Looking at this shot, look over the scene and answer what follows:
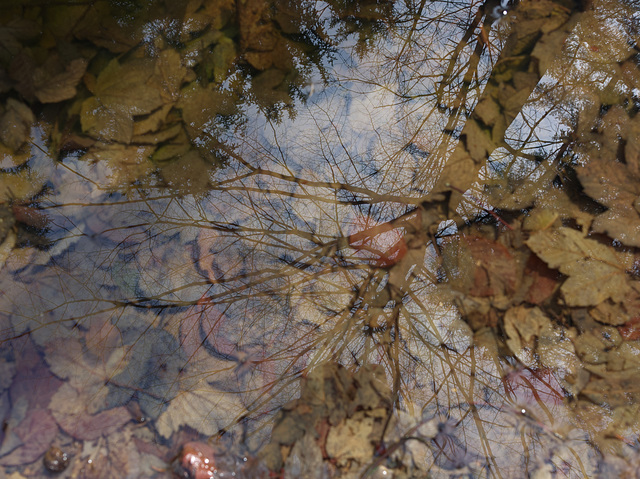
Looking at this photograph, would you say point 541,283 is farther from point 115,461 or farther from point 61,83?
point 61,83

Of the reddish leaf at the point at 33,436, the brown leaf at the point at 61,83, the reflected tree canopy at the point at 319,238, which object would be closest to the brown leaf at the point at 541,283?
the reflected tree canopy at the point at 319,238

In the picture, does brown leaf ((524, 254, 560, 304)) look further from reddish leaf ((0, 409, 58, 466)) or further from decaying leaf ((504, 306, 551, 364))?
reddish leaf ((0, 409, 58, 466))

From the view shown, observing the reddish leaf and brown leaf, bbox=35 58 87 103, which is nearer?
the reddish leaf

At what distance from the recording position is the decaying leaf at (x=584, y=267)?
127cm

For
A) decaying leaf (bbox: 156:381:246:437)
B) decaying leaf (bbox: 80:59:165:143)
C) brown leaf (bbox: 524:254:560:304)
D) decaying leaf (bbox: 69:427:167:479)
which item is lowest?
decaying leaf (bbox: 69:427:167:479)

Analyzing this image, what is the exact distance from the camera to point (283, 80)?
1.40 m

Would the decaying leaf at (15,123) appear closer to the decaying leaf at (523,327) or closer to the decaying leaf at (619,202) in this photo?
the decaying leaf at (523,327)

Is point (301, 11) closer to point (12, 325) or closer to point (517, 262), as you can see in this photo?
point (517, 262)

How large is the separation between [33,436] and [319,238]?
3.56 feet

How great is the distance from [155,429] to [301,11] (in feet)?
5.09

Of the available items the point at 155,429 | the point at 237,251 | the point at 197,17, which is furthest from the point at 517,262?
the point at 197,17

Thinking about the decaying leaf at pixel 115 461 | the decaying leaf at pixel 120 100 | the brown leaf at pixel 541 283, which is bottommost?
the decaying leaf at pixel 115 461

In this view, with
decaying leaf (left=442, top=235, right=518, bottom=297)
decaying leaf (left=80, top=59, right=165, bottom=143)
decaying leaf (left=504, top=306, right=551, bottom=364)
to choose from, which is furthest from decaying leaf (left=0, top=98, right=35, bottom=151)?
decaying leaf (left=504, top=306, right=551, bottom=364)

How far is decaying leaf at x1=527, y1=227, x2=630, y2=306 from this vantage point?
4.17ft
